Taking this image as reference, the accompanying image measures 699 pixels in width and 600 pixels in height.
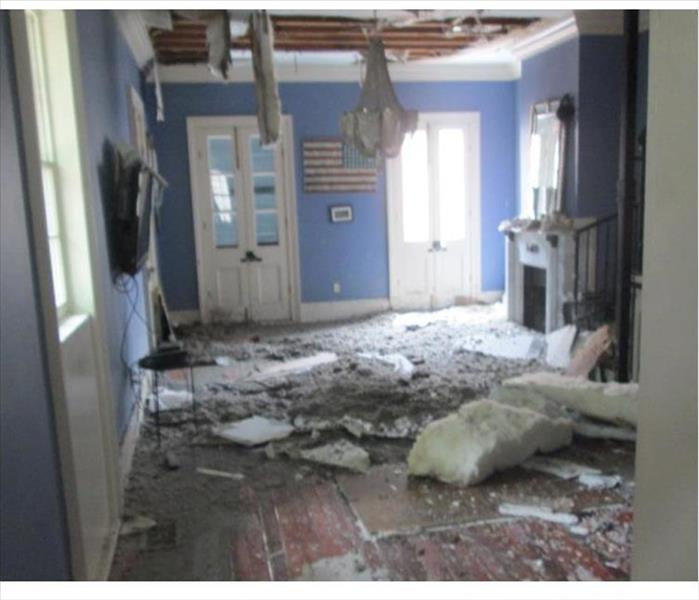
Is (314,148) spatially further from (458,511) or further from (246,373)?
(458,511)

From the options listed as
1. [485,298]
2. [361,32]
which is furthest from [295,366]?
[485,298]

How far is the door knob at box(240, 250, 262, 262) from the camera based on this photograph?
747cm

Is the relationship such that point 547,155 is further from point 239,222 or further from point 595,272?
point 239,222

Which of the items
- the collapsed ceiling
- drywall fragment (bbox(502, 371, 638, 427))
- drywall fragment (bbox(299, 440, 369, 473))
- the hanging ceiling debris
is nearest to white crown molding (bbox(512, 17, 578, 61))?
the collapsed ceiling

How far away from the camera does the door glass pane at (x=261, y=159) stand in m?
7.38

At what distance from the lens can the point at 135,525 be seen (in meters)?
2.90

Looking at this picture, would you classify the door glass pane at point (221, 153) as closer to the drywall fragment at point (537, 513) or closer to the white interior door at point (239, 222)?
the white interior door at point (239, 222)

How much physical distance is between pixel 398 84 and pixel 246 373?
4.03 m

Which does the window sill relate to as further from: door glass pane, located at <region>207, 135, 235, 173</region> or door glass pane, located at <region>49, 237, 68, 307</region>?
door glass pane, located at <region>207, 135, 235, 173</region>

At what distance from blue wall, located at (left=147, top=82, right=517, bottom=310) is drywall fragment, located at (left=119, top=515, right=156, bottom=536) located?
4718 mm

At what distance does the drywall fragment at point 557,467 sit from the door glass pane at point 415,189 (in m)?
4.63

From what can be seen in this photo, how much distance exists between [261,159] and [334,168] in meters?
0.82

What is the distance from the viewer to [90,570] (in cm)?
223

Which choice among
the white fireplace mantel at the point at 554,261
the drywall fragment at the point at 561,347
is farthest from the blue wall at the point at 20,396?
the white fireplace mantel at the point at 554,261
